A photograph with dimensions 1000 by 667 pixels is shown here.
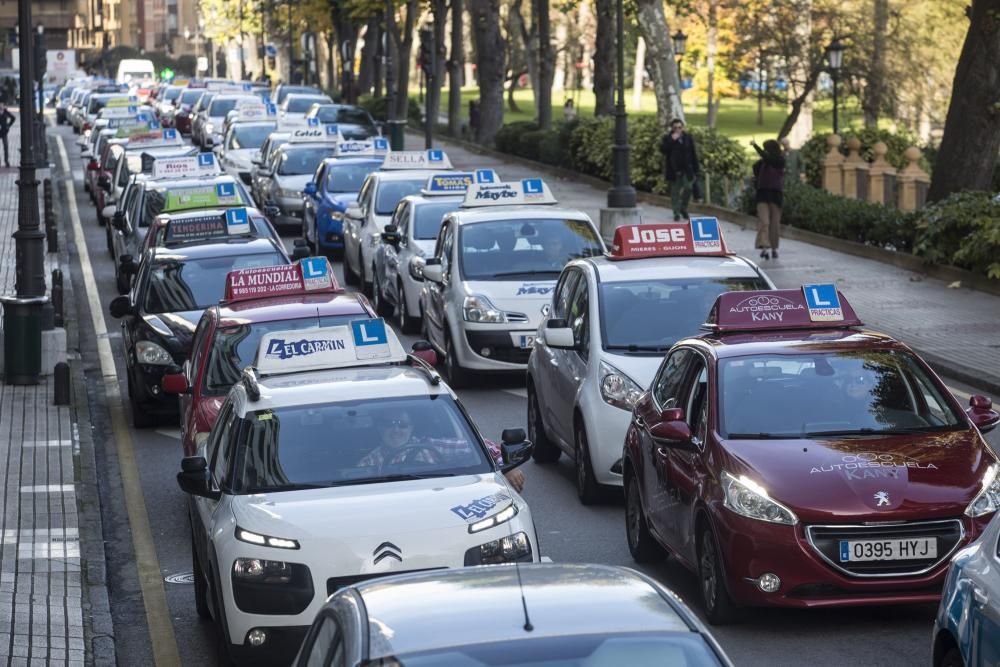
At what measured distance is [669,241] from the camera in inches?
584

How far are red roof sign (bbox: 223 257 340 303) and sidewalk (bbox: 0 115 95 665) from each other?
1.89 m

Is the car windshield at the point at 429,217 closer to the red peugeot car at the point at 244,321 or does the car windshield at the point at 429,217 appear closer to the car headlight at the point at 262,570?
the red peugeot car at the point at 244,321

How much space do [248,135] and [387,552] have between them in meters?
38.2

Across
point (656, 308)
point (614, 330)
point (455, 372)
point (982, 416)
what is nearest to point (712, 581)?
point (982, 416)

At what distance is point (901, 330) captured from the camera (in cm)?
2116

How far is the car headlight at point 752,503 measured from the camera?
9117 mm

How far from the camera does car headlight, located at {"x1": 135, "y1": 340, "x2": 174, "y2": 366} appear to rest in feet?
55.8

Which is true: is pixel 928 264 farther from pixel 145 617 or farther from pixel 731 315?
pixel 145 617

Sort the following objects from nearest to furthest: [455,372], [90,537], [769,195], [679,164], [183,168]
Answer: [90,537] → [455,372] → [769,195] → [183,168] → [679,164]

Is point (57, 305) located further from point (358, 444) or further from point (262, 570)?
point (262, 570)

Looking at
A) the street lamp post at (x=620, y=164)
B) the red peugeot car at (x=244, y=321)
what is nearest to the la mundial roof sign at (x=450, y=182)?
the red peugeot car at (x=244, y=321)

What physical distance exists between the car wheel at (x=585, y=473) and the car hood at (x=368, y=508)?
11.9ft

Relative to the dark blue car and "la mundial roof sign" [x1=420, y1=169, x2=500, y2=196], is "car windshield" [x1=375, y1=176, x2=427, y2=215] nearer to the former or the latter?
"la mundial roof sign" [x1=420, y1=169, x2=500, y2=196]

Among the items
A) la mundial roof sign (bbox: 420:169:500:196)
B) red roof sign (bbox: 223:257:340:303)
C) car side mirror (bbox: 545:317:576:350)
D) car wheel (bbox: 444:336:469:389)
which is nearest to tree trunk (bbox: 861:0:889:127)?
la mundial roof sign (bbox: 420:169:500:196)
